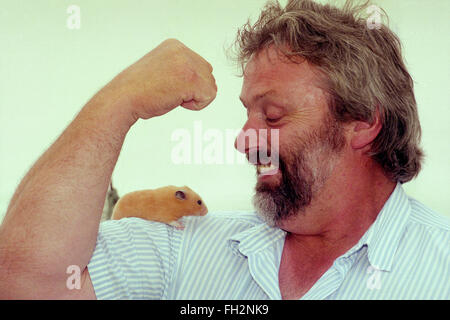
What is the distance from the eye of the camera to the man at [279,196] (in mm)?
991

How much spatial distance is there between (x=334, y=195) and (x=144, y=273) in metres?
0.44

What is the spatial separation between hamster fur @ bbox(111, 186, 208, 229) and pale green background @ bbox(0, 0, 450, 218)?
2.45 ft

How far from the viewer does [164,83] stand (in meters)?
1.03

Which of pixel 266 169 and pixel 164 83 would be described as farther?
pixel 266 169

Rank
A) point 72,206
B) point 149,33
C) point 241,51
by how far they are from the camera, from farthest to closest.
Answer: point 149,33
point 241,51
point 72,206

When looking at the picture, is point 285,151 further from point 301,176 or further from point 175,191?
point 175,191

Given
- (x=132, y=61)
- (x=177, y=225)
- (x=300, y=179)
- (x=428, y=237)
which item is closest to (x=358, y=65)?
(x=300, y=179)

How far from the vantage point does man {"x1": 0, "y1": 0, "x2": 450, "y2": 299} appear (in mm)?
991

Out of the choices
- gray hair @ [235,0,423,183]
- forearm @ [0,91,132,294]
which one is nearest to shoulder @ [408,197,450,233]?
gray hair @ [235,0,423,183]

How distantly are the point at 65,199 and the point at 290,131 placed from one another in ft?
1.57

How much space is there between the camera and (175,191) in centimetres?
128

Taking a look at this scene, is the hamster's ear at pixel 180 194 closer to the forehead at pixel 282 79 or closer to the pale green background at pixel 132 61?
the forehead at pixel 282 79

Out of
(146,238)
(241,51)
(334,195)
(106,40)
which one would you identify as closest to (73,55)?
(106,40)

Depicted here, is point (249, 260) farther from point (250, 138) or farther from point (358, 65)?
point (358, 65)
